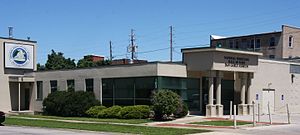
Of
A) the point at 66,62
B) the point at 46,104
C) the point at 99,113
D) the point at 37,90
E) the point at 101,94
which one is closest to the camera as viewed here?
the point at 99,113

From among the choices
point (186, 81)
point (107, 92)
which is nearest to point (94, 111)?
point (107, 92)

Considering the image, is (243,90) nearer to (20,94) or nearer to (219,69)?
(219,69)

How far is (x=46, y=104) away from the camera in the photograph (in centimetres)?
3772

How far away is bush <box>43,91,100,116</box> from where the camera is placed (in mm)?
34734

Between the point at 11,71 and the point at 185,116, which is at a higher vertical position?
the point at 11,71

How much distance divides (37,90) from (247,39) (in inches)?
1774

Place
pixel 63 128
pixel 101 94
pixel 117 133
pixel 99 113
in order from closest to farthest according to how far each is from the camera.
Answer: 1. pixel 117 133
2. pixel 63 128
3. pixel 99 113
4. pixel 101 94

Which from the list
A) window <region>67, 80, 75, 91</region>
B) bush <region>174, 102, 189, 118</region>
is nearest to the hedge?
bush <region>174, 102, 189, 118</region>

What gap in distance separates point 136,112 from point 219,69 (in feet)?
20.8

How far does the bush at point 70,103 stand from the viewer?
34.7 metres

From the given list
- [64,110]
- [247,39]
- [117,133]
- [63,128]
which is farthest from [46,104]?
[247,39]

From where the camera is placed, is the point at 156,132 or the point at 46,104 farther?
the point at 46,104

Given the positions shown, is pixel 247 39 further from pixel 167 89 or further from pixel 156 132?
pixel 156 132

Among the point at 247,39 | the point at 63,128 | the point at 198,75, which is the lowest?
the point at 63,128
